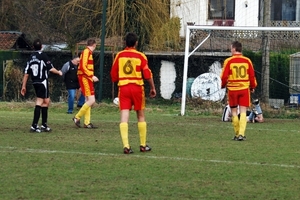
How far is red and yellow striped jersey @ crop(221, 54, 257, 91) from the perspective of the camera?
15055 millimetres

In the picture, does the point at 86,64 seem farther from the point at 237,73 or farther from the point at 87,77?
the point at 237,73

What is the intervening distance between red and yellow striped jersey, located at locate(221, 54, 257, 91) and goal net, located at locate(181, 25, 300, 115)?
7.47 meters

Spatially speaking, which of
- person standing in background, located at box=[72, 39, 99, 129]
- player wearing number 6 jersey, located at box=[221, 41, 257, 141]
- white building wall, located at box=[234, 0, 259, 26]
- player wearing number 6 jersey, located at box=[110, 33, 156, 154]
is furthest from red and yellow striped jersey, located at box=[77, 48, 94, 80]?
white building wall, located at box=[234, 0, 259, 26]

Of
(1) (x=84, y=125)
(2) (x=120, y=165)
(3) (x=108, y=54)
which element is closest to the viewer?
(2) (x=120, y=165)

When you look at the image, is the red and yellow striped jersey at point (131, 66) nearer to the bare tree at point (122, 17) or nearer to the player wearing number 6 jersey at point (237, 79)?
the player wearing number 6 jersey at point (237, 79)

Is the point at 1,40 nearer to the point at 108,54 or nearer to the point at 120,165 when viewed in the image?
the point at 108,54

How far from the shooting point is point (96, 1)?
29797mm

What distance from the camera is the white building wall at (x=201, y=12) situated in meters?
30.3

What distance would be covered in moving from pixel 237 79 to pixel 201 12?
2134 centimetres

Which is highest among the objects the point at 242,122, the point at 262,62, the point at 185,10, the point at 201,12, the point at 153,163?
the point at 201,12

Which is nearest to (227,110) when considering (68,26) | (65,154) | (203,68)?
(203,68)

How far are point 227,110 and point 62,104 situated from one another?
7584mm

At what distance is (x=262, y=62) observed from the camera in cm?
2495

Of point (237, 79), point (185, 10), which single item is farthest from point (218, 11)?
point (237, 79)
